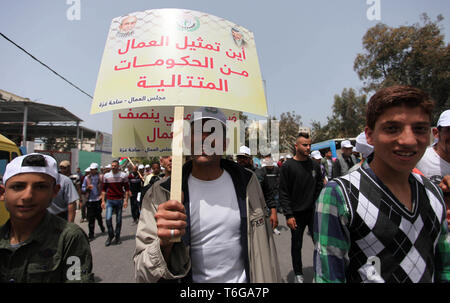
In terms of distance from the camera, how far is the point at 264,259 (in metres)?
1.55

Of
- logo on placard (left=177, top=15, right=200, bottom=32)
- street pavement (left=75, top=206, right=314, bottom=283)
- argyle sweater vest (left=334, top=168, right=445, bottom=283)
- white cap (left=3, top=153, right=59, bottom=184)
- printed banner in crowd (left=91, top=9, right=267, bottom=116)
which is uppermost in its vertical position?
logo on placard (left=177, top=15, right=200, bottom=32)

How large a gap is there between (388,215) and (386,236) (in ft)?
0.31

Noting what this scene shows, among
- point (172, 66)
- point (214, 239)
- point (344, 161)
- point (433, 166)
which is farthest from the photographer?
point (344, 161)

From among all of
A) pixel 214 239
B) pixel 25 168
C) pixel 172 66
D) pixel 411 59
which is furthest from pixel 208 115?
pixel 411 59

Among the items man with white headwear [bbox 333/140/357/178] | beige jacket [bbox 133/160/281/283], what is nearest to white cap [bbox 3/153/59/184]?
beige jacket [bbox 133/160/281/283]

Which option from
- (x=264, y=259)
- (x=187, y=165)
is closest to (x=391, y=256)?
(x=264, y=259)

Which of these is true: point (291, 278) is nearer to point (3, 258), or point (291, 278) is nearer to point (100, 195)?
point (3, 258)

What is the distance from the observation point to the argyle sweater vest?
1.09 m

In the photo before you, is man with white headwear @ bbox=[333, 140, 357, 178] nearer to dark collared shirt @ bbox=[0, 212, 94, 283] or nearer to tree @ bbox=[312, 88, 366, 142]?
dark collared shirt @ bbox=[0, 212, 94, 283]

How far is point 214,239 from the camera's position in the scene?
5.09 feet

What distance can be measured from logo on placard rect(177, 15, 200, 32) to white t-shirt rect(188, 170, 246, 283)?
3.31 feet

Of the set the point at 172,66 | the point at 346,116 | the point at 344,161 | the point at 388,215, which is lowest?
the point at 388,215

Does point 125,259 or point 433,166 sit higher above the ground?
point 433,166
